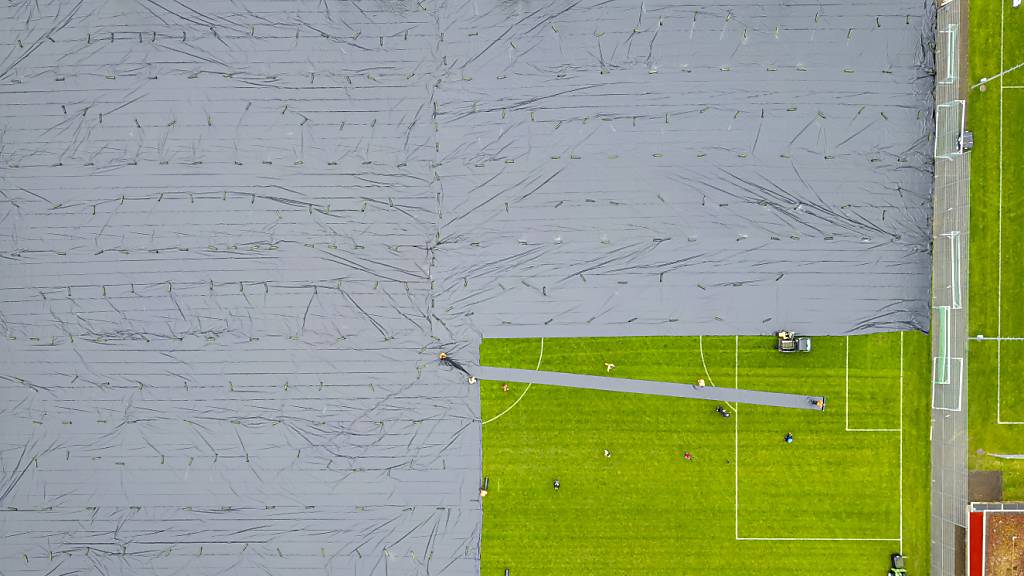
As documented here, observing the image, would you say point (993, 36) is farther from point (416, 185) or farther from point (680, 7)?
point (416, 185)

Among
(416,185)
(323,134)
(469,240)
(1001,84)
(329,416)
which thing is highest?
(1001,84)

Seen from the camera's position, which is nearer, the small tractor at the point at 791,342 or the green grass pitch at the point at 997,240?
the small tractor at the point at 791,342

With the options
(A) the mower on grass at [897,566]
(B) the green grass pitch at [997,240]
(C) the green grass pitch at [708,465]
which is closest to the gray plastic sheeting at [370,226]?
(C) the green grass pitch at [708,465]

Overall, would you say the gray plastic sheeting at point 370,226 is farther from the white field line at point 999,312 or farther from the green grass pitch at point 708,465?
the white field line at point 999,312

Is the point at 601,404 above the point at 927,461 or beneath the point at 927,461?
above

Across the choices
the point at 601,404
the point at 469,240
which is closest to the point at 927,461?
the point at 601,404
